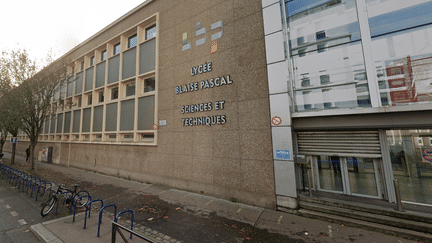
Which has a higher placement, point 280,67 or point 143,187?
point 280,67

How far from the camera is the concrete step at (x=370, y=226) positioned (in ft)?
14.9

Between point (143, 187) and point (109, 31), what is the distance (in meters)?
14.1

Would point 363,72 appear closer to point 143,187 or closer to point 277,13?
point 277,13

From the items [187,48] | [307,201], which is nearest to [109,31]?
[187,48]

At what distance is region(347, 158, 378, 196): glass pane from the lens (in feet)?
20.5

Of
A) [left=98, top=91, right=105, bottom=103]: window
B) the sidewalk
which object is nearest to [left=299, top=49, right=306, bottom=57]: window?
the sidewalk

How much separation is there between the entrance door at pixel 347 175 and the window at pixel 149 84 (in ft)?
34.3

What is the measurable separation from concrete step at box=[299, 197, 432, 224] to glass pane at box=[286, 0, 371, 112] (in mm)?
3525

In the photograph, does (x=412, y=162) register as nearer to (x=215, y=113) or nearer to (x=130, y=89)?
(x=215, y=113)

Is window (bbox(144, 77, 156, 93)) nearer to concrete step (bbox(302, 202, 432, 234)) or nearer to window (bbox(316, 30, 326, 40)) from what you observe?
window (bbox(316, 30, 326, 40))

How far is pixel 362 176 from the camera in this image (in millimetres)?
6406

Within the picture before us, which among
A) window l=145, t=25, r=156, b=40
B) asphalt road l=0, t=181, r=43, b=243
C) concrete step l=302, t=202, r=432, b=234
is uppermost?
window l=145, t=25, r=156, b=40

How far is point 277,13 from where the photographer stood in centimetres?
702

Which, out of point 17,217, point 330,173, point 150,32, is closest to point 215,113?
point 330,173
